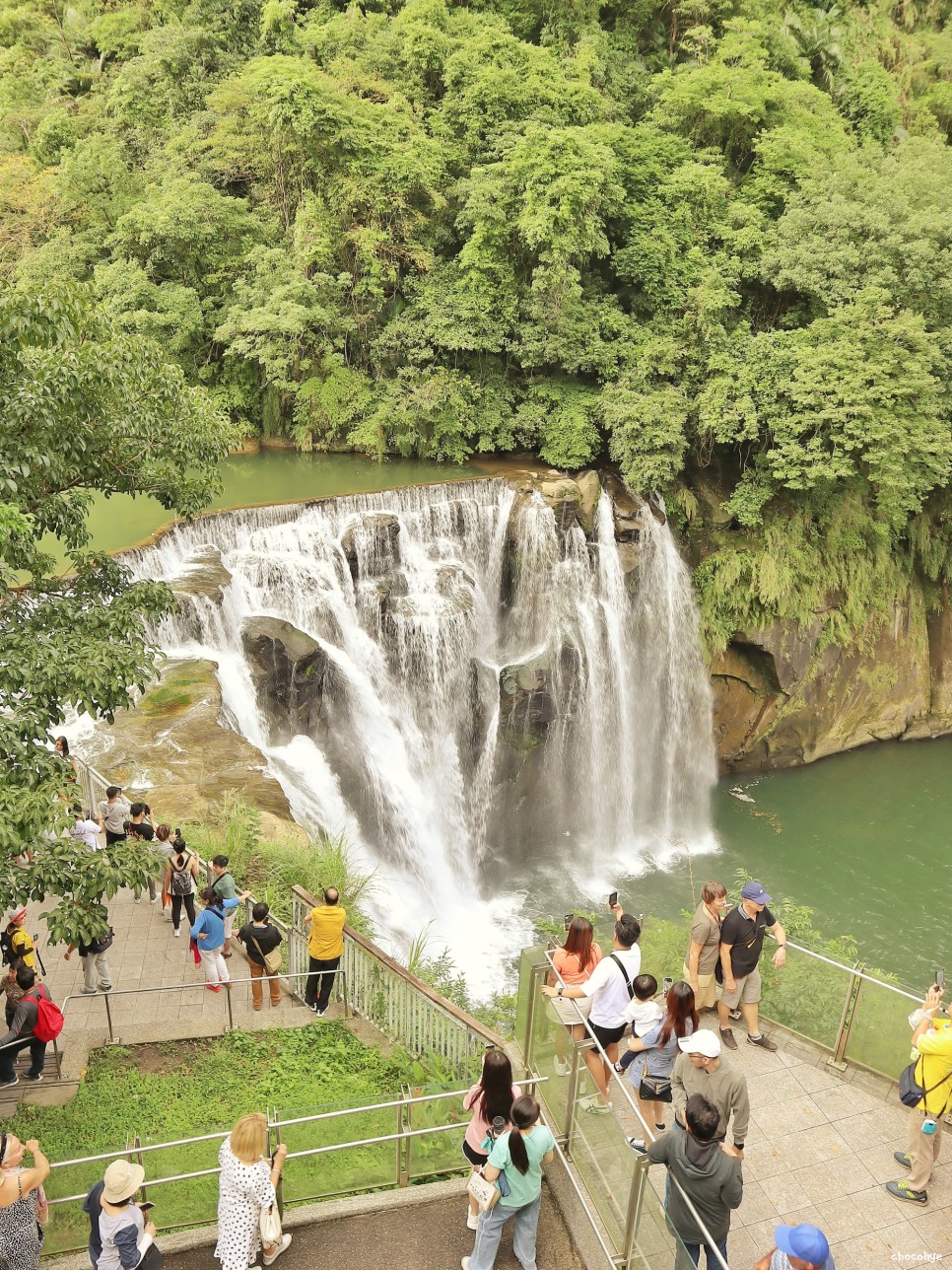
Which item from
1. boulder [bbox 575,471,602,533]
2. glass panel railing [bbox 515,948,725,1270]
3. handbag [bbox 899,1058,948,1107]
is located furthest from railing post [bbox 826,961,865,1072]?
boulder [bbox 575,471,602,533]

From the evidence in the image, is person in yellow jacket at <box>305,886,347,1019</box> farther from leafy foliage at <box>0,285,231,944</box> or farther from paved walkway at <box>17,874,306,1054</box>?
leafy foliage at <box>0,285,231,944</box>

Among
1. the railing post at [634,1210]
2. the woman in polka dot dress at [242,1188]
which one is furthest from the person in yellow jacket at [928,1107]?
the woman in polka dot dress at [242,1188]

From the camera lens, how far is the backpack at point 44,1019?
7.02 m

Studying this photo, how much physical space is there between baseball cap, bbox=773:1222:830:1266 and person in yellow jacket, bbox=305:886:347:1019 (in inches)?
177

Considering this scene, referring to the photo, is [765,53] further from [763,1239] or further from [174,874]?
[763,1239]

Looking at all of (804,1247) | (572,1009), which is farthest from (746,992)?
(804,1247)

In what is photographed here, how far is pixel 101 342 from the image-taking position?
23.9 feet

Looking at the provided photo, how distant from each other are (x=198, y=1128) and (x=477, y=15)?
23.8 meters

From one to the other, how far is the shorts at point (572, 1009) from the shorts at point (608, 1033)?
224 mm

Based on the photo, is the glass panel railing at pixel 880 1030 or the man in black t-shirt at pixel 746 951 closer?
the glass panel railing at pixel 880 1030

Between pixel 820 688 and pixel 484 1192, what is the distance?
17420 mm

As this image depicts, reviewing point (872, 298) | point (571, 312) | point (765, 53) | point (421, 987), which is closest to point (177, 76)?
point (571, 312)

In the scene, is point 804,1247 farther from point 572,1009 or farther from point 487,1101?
point 572,1009

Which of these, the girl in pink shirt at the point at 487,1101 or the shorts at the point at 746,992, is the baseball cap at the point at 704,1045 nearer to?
the girl in pink shirt at the point at 487,1101
